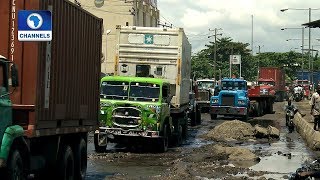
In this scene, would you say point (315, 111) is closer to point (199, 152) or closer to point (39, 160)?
point (199, 152)

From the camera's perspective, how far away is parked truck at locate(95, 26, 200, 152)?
733 inches

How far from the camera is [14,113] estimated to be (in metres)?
9.56

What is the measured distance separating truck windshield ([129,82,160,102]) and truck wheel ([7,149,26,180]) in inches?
384

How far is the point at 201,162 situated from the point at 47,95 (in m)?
7.77

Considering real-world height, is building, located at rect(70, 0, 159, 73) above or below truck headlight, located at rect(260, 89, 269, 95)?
above

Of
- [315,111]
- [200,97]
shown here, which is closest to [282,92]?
[200,97]

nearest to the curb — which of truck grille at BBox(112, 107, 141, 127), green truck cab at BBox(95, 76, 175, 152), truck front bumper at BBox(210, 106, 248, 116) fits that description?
green truck cab at BBox(95, 76, 175, 152)

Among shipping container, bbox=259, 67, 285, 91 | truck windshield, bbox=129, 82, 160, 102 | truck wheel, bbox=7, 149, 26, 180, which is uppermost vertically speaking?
shipping container, bbox=259, 67, 285, 91

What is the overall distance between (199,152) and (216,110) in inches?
697

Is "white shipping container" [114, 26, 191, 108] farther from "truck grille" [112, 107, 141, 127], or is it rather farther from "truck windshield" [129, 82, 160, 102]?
"truck grille" [112, 107, 141, 127]

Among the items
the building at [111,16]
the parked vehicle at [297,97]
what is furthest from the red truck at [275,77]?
the building at [111,16]

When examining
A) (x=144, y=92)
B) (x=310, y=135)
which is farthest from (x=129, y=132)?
(x=310, y=135)

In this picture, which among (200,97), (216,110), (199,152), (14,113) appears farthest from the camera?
(200,97)

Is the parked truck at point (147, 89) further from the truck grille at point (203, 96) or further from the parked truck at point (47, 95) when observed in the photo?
the truck grille at point (203, 96)
